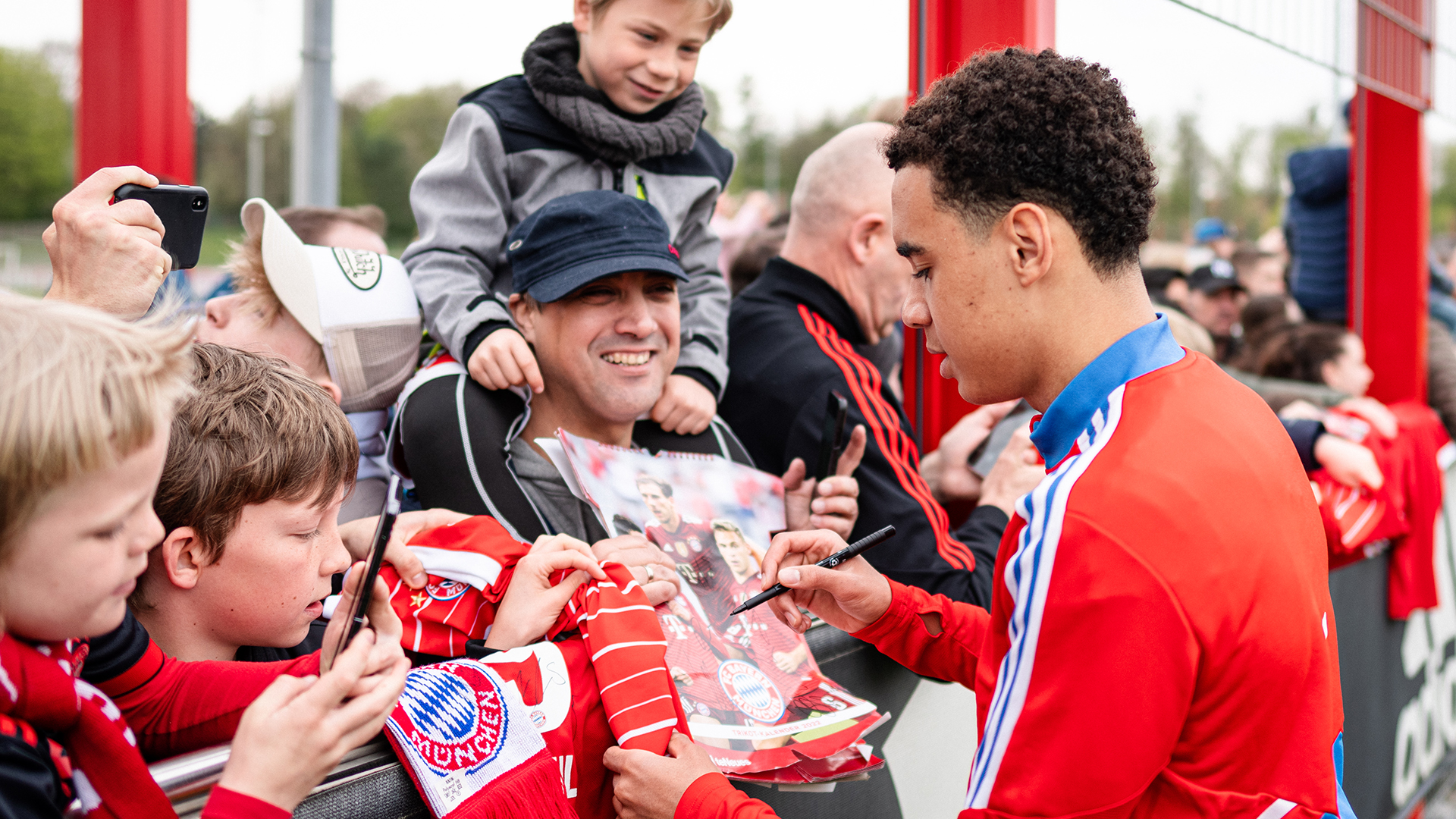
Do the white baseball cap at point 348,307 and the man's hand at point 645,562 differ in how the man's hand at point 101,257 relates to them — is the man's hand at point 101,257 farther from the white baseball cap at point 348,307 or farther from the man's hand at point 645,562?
the man's hand at point 645,562

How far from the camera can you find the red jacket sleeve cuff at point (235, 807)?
0.98 m

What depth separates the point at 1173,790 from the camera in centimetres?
122

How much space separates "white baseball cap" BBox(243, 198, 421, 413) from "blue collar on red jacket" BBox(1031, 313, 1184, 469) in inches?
56.3

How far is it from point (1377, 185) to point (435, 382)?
5365 millimetres

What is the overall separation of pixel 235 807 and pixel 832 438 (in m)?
1.39

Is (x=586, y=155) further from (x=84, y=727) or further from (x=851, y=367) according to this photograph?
(x=84, y=727)

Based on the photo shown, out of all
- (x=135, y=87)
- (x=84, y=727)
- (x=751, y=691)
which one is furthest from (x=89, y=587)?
(x=135, y=87)

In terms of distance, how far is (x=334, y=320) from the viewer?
84.8 inches

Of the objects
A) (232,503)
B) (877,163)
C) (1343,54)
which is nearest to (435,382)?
(232,503)

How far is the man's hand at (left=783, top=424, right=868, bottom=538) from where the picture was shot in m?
2.21

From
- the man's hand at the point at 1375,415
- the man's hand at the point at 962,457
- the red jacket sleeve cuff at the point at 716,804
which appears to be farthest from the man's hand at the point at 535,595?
the man's hand at the point at 1375,415

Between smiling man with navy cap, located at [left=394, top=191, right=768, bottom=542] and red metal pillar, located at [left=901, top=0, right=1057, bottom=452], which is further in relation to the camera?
red metal pillar, located at [left=901, top=0, right=1057, bottom=452]

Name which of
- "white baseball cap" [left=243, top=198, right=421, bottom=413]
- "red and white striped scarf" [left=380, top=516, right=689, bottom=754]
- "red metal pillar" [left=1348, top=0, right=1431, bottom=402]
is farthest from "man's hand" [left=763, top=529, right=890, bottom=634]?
"red metal pillar" [left=1348, top=0, right=1431, bottom=402]

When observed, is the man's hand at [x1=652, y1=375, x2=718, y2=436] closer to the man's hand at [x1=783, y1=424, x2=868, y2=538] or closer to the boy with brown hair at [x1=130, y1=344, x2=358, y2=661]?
the man's hand at [x1=783, y1=424, x2=868, y2=538]
